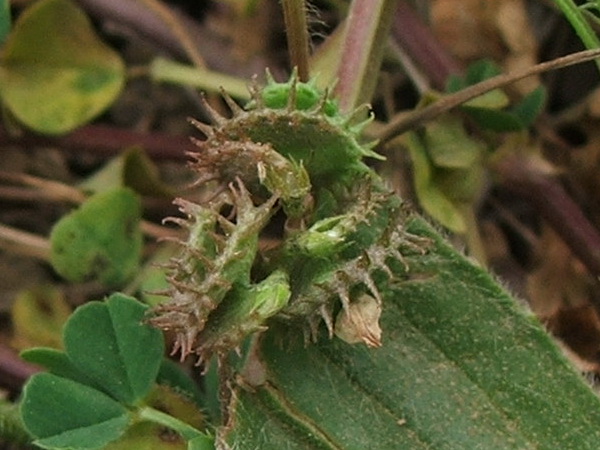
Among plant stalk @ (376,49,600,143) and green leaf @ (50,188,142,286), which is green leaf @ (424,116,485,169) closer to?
plant stalk @ (376,49,600,143)

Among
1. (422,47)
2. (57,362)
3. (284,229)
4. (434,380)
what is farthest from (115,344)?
(422,47)

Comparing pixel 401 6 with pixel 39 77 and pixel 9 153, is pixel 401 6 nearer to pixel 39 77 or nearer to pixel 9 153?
pixel 39 77

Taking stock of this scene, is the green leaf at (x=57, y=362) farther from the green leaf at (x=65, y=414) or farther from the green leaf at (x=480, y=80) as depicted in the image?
the green leaf at (x=480, y=80)

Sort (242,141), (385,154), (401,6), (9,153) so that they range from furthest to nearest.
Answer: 1. (9,153)
2. (401,6)
3. (385,154)
4. (242,141)

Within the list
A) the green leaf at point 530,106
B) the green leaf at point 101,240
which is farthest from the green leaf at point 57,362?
the green leaf at point 530,106

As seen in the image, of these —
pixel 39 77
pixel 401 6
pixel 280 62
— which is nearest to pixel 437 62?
pixel 401 6

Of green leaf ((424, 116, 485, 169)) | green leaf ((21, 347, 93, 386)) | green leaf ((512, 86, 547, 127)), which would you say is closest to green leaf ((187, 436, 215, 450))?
green leaf ((21, 347, 93, 386))
